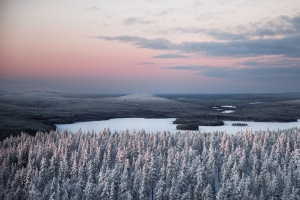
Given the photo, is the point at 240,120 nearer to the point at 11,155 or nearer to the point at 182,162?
the point at 182,162

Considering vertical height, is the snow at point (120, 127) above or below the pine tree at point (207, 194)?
above

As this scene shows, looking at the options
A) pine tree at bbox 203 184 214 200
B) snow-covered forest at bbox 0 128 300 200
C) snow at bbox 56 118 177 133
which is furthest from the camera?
snow at bbox 56 118 177 133

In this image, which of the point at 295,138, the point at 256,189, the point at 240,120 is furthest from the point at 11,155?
the point at 240,120

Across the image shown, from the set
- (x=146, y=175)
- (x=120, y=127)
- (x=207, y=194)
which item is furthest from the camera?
(x=120, y=127)

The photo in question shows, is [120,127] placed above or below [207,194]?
above

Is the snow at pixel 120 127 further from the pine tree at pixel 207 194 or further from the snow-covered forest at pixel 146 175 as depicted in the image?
the pine tree at pixel 207 194

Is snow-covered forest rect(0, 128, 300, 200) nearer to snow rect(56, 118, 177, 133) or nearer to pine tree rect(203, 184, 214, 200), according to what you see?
pine tree rect(203, 184, 214, 200)

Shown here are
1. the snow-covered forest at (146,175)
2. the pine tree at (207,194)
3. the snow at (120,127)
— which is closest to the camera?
the pine tree at (207,194)

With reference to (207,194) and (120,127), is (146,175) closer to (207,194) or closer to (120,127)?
(207,194)

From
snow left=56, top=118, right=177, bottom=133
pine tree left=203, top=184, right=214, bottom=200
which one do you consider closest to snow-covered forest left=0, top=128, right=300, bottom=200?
pine tree left=203, top=184, right=214, bottom=200

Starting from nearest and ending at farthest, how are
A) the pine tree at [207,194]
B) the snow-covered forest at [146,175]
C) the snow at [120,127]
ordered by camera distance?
1. the pine tree at [207,194]
2. the snow-covered forest at [146,175]
3. the snow at [120,127]

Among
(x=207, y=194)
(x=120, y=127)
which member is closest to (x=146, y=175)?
(x=207, y=194)

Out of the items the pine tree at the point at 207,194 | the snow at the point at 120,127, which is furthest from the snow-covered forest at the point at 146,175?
the snow at the point at 120,127
